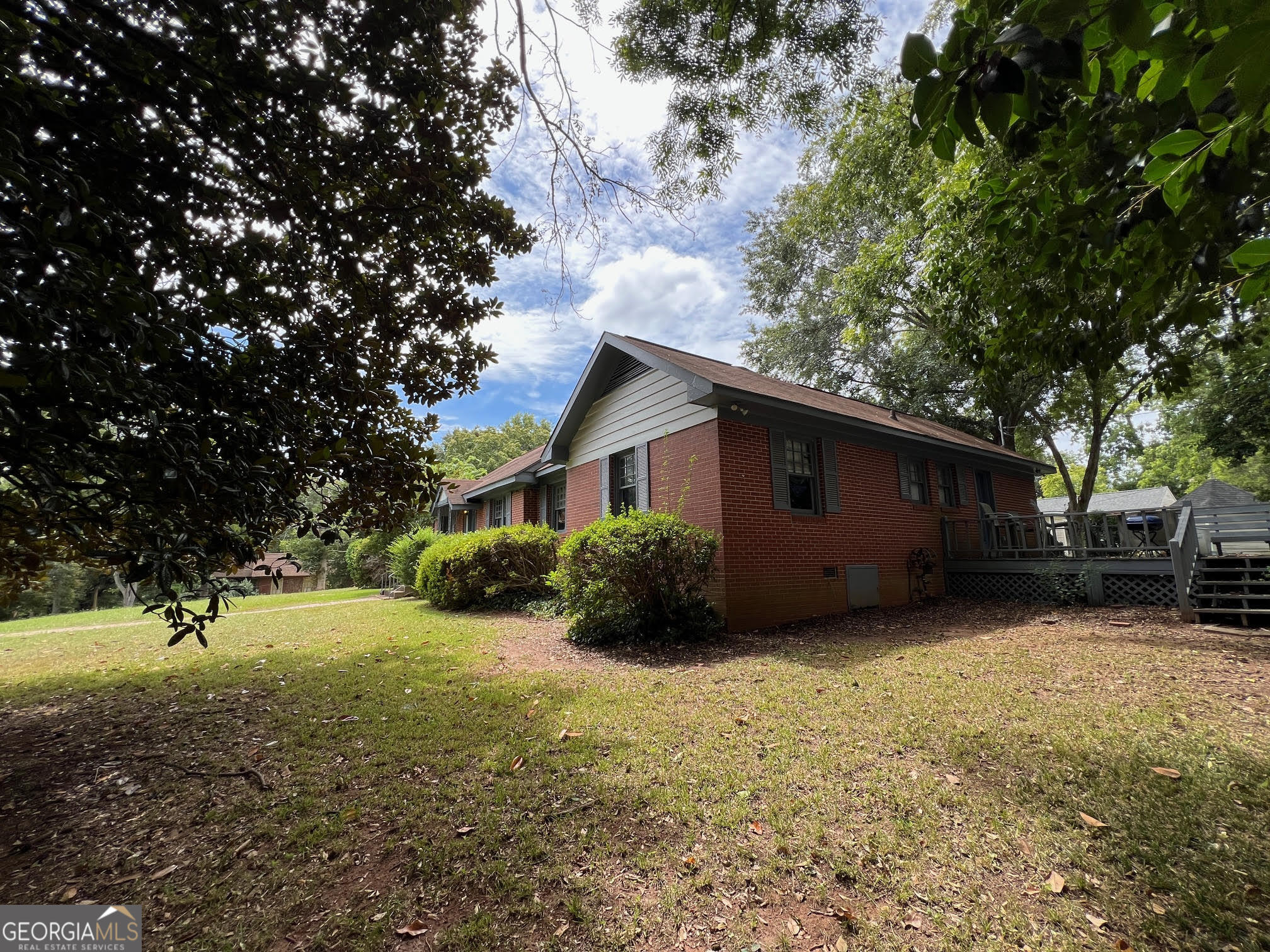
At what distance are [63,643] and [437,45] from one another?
42.6ft

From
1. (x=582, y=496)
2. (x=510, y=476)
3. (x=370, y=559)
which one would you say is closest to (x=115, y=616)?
(x=370, y=559)

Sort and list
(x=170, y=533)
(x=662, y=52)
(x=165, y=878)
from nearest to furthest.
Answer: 1. (x=170, y=533)
2. (x=165, y=878)
3. (x=662, y=52)

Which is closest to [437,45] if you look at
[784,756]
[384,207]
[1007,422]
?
[384,207]

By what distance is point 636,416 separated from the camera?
419 inches

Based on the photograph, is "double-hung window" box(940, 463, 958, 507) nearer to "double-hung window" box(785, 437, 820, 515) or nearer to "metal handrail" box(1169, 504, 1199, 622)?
"metal handrail" box(1169, 504, 1199, 622)

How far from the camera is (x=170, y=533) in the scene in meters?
2.36

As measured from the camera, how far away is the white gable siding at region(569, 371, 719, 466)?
9.30 m

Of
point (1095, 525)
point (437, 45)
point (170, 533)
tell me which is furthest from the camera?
point (1095, 525)

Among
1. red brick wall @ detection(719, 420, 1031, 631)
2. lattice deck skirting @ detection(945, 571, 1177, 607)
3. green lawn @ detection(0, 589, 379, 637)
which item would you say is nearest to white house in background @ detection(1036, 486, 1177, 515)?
lattice deck skirting @ detection(945, 571, 1177, 607)

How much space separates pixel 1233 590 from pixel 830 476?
246 inches

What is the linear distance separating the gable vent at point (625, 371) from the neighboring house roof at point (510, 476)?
3.44 metres

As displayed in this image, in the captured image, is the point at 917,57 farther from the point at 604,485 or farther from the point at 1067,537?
the point at 1067,537

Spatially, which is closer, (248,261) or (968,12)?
(968,12)

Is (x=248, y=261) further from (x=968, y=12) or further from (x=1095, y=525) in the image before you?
(x=1095, y=525)
